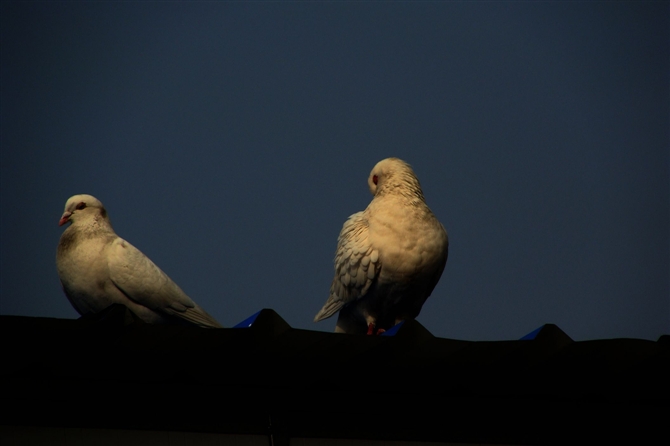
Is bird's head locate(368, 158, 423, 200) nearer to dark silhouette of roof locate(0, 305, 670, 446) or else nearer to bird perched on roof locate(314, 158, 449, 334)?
bird perched on roof locate(314, 158, 449, 334)

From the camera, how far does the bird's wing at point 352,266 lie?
9602mm

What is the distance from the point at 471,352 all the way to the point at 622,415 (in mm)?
1626

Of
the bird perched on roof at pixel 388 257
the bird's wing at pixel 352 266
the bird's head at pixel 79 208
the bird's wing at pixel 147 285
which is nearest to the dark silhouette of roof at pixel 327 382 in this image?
the bird perched on roof at pixel 388 257

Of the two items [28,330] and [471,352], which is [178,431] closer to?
[28,330]

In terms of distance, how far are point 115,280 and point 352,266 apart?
2457 millimetres

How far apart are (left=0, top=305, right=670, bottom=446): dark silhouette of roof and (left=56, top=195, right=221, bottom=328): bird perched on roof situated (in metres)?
3.09

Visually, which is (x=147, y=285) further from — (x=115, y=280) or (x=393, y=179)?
(x=393, y=179)

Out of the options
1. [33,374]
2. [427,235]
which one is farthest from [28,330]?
[427,235]

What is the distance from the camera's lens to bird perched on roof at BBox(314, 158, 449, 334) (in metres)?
9.46

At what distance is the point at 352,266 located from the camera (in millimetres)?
9727

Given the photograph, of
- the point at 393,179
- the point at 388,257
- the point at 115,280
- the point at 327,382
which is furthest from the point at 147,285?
the point at 327,382

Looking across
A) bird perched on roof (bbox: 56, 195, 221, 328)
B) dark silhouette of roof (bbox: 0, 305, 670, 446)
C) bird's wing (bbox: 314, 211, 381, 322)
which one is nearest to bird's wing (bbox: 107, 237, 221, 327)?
bird perched on roof (bbox: 56, 195, 221, 328)

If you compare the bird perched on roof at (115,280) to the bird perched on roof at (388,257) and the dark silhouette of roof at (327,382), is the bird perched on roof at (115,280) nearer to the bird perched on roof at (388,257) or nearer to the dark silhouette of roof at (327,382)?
the bird perched on roof at (388,257)

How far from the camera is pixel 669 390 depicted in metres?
7.37
